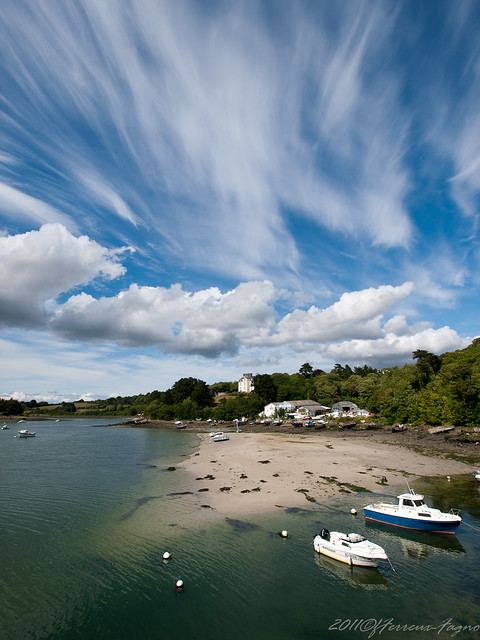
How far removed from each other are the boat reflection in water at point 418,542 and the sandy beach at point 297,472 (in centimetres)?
703

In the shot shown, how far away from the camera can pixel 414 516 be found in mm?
24219

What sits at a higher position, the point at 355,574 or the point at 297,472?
the point at 297,472

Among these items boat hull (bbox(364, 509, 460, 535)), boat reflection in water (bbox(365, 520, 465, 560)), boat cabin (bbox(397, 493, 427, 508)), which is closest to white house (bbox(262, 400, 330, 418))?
boat hull (bbox(364, 509, 460, 535))

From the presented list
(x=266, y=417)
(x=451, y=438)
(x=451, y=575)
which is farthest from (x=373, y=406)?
(x=451, y=575)

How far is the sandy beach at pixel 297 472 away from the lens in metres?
31.7

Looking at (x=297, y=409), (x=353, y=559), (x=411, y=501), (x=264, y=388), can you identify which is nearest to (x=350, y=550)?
(x=353, y=559)

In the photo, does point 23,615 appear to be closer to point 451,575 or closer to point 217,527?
point 217,527

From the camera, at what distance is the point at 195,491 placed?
34594mm

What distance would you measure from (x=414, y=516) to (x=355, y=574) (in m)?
8.72

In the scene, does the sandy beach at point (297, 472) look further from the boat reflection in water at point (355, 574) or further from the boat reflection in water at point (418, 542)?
the boat reflection in water at point (355, 574)

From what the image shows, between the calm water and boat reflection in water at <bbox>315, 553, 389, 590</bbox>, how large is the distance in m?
0.10

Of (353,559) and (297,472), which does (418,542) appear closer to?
Result: (353,559)

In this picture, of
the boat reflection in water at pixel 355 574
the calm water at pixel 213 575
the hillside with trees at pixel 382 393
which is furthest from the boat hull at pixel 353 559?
the hillside with trees at pixel 382 393

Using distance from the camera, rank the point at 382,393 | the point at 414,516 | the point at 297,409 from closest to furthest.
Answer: the point at 414,516
the point at 382,393
the point at 297,409
